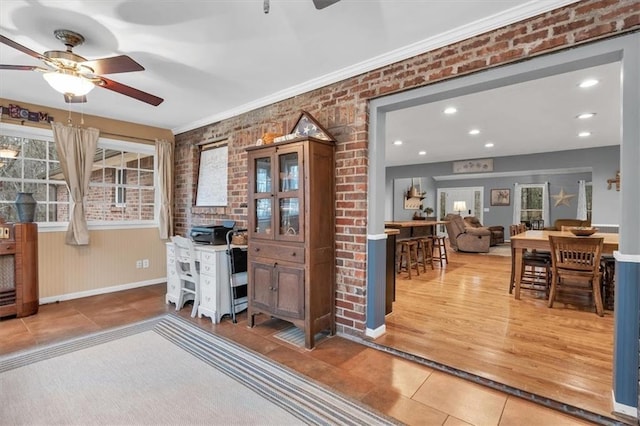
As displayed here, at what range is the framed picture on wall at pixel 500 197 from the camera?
10766 mm

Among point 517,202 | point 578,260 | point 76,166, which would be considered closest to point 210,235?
point 76,166

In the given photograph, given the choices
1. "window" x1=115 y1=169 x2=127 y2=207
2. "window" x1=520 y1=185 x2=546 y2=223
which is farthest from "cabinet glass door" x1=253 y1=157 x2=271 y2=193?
"window" x1=520 y1=185 x2=546 y2=223

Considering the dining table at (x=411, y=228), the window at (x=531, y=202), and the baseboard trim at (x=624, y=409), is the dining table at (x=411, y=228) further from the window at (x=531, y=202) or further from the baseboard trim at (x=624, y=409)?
the window at (x=531, y=202)

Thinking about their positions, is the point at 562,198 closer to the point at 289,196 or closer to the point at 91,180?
the point at 289,196

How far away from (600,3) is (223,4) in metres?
2.28

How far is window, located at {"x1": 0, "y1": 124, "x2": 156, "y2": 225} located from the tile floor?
1.33 meters

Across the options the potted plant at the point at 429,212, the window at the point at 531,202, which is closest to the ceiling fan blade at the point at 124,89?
the potted plant at the point at 429,212

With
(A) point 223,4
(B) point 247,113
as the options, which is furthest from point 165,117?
(A) point 223,4

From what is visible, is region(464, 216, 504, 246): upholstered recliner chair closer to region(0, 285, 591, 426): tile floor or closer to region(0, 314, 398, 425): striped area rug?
region(0, 285, 591, 426): tile floor

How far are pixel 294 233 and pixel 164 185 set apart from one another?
321cm

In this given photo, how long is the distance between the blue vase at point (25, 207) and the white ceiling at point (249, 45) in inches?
46.2

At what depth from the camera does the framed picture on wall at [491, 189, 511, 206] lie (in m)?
10.8

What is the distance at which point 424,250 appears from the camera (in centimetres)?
576

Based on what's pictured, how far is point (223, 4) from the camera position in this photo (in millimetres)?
1977
